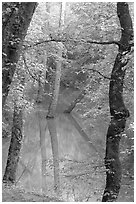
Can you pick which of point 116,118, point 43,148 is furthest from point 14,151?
point 43,148

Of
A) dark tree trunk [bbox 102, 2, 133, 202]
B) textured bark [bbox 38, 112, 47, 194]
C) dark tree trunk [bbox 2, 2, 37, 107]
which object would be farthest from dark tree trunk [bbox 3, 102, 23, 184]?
dark tree trunk [bbox 2, 2, 37, 107]

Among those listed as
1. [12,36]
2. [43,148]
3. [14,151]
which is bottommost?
[43,148]

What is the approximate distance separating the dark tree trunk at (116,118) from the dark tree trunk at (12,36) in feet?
7.67

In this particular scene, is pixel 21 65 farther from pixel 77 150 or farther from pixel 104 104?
pixel 77 150

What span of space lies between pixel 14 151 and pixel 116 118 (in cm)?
457

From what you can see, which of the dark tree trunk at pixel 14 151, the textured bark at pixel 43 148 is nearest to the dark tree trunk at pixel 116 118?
the dark tree trunk at pixel 14 151

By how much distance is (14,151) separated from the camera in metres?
9.64

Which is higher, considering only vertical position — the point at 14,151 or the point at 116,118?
the point at 116,118

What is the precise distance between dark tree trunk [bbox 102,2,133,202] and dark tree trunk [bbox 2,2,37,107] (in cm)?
234

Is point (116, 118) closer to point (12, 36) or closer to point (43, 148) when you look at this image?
point (12, 36)

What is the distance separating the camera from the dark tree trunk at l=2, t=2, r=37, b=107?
153 inches

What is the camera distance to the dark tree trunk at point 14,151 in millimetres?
9492

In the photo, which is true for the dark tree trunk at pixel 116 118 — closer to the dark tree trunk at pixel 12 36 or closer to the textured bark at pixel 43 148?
the dark tree trunk at pixel 12 36

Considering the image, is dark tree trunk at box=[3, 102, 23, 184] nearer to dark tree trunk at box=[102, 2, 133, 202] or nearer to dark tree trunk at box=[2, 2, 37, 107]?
dark tree trunk at box=[102, 2, 133, 202]
